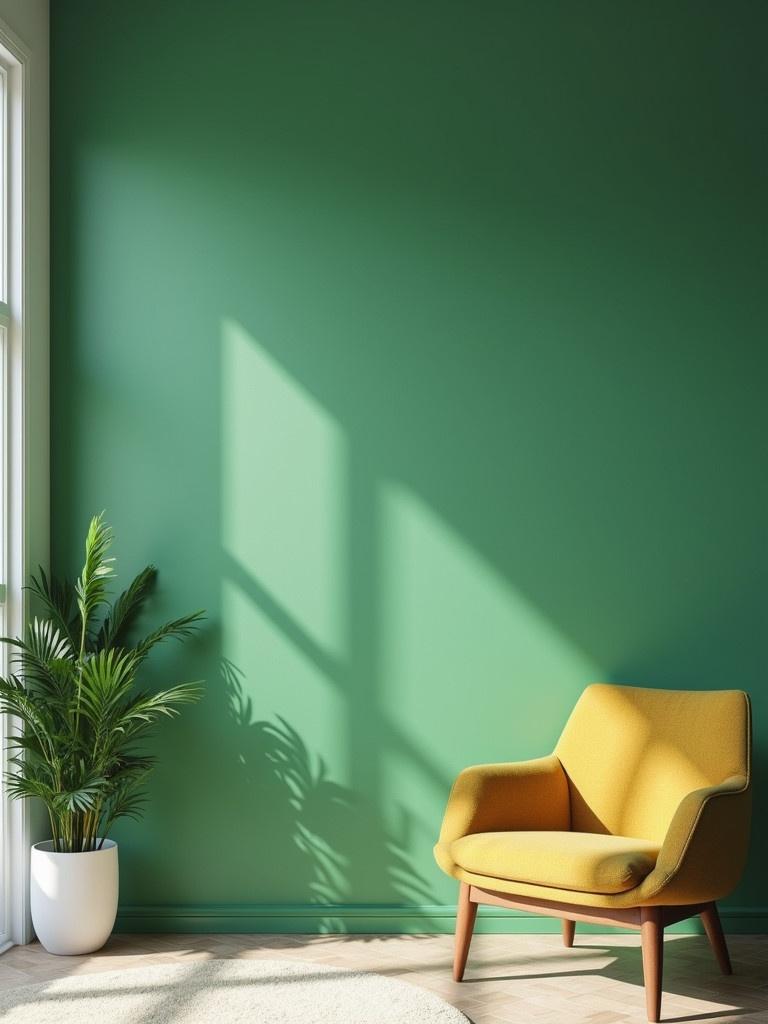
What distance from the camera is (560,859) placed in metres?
3.18

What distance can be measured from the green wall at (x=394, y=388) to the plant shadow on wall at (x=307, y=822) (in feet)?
0.03

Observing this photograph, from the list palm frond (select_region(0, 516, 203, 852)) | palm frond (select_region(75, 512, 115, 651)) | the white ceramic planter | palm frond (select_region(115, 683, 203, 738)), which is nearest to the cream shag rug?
the white ceramic planter

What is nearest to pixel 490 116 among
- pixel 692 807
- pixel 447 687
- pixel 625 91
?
pixel 625 91

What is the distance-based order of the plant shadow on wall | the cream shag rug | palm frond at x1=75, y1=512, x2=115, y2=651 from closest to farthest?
the cream shag rug < palm frond at x1=75, y1=512, x2=115, y2=651 < the plant shadow on wall

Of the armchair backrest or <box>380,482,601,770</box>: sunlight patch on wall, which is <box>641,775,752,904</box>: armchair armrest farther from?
<box>380,482,601,770</box>: sunlight patch on wall

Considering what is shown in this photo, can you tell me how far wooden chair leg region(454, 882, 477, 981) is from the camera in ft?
11.3

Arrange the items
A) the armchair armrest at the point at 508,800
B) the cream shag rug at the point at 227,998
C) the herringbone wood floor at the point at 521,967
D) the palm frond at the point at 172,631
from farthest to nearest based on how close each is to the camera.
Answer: the palm frond at the point at 172,631, the armchair armrest at the point at 508,800, the herringbone wood floor at the point at 521,967, the cream shag rug at the point at 227,998

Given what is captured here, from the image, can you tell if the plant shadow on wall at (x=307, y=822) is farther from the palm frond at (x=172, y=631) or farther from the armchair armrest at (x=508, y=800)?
the armchair armrest at (x=508, y=800)

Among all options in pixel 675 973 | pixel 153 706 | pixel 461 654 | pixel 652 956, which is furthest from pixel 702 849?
pixel 153 706

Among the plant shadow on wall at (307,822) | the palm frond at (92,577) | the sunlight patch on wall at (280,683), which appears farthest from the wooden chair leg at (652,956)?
the palm frond at (92,577)

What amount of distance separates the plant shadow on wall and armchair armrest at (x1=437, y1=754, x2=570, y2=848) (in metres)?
0.55

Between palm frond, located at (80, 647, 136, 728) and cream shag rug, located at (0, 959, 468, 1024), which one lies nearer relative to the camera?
cream shag rug, located at (0, 959, 468, 1024)

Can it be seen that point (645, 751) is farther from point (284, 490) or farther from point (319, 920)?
point (284, 490)

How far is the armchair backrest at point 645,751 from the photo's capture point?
11.8 ft
